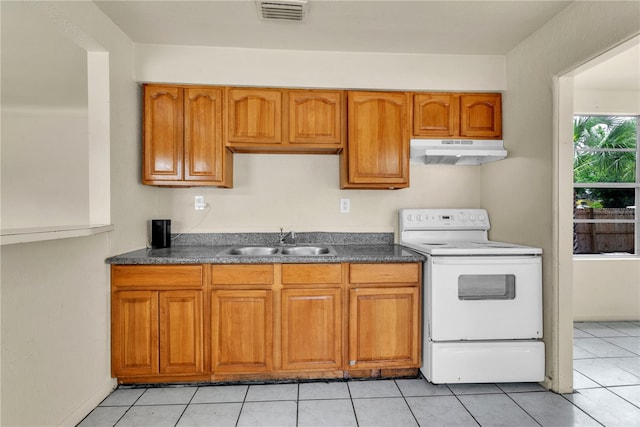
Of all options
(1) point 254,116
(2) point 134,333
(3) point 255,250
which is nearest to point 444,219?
(3) point 255,250

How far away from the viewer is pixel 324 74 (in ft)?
8.25

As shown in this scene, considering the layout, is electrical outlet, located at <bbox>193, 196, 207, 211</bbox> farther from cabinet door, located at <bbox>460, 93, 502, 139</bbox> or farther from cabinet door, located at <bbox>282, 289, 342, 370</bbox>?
cabinet door, located at <bbox>460, 93, 502, 139</bbox>

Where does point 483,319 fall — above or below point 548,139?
below

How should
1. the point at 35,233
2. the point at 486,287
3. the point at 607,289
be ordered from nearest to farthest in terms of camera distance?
the point at 35,233 → the point at 486,287 → the point at 607,289

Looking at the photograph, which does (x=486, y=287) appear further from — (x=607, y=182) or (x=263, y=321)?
(x=607, y=182)

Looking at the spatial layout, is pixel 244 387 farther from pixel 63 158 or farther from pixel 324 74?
pixel 324 74

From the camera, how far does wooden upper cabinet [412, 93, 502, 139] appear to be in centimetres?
262

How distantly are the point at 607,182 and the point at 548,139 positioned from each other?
2014 mm

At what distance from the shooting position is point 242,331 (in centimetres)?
218

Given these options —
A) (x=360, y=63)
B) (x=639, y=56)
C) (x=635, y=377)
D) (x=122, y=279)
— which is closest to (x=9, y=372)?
(x=122, y=279)

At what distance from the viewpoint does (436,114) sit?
2.63 metres

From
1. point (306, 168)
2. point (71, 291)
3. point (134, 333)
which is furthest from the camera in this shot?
point (306, 168)

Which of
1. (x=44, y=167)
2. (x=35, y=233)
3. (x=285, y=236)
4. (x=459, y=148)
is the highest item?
(x=459, y=148)

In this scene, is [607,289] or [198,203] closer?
[198,203]
